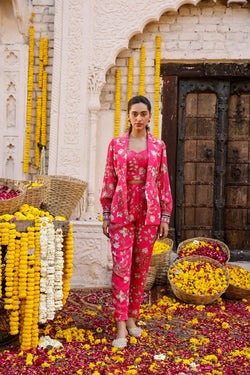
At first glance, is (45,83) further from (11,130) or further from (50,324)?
(50,324)

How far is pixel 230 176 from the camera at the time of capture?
217 inches

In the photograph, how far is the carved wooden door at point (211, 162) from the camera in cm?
544

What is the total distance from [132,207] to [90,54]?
10.00 ft

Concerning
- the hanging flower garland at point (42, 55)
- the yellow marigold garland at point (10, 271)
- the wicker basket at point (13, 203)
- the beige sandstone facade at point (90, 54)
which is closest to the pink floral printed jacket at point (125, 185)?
the wicker basket at point (13, 203)

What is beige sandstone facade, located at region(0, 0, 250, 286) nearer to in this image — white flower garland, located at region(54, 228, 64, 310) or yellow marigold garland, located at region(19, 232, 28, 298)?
white flower garland, located at region(54, 228, 64, 310)

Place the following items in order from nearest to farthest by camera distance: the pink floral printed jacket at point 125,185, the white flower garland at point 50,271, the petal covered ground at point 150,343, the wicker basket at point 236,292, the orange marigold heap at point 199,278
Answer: the petal covered ground at point 150,343
the white flower garland at point 50,271
the pink floral printed jacket at point 125,185
the orange marigold heap at point 199,278
the wicker basket at point 236,292

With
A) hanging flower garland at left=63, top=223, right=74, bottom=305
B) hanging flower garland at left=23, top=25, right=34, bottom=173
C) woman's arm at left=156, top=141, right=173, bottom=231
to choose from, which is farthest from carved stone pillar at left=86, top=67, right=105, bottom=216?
woman's arm at left=156, top=141, right=173, bottom=231

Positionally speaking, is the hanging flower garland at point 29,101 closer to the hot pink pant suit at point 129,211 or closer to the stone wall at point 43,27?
the stone wall at point 43,27

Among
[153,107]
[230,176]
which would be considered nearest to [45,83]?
[153,107]

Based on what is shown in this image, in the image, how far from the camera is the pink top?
2859 mm

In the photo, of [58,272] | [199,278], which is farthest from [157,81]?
[58,272]

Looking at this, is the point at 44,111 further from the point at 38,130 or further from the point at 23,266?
the point at 23,266

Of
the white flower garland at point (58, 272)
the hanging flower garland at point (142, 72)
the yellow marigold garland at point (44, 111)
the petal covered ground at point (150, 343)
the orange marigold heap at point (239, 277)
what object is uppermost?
the hanging flower garland at point (142, 72)

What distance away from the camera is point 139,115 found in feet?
9.34
